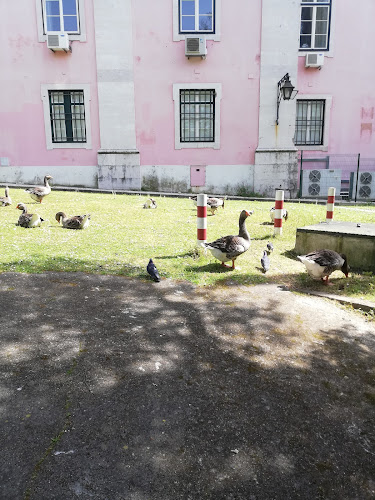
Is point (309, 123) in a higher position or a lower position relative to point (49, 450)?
higher

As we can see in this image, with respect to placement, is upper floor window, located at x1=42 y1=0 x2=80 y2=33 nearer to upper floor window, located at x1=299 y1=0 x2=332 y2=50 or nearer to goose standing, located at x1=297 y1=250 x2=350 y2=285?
upper floor window, located at x1=299 y1=0 x2=332 y2=50

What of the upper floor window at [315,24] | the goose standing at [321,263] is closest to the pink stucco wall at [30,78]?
the upper floor window at [315,24]

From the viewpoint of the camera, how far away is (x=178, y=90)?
61.3 ft

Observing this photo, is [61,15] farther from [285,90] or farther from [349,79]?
[349,79]

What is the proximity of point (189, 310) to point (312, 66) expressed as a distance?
18.3m

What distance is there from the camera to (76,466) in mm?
2295

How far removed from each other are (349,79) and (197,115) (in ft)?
25.9

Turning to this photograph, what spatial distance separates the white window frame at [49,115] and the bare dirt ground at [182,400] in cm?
1542

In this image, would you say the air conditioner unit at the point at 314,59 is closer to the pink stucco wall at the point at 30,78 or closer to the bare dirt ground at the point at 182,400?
the pink stucco wall at the point at 30,78

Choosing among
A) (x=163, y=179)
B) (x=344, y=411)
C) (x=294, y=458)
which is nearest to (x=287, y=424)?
(x=294, y=458)

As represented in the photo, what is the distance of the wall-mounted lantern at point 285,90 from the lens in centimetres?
1617

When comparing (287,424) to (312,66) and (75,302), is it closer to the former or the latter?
(75,302)

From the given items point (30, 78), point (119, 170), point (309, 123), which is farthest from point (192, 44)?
point (30, 78)

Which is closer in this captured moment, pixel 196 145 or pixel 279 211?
pixel 279 211
